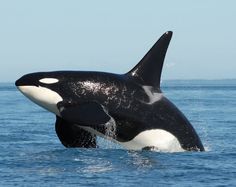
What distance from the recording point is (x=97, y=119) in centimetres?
1720

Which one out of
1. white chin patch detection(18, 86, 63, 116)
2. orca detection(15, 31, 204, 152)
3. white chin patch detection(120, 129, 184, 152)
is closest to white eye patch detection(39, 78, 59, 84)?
orca detection(15, 31, 204, 152)

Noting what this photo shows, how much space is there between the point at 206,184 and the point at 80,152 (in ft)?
15.1

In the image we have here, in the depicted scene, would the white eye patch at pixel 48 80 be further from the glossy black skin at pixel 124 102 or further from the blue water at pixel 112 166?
the blue water at pixel 112 166

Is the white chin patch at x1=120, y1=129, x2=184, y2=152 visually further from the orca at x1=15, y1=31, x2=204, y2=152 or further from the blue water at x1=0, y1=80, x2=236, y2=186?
the blue water at x1=0, y1=80, x2=236, y2=186

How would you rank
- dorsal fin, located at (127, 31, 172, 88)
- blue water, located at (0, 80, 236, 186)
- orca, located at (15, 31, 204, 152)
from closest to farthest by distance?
blue water, located at (0, 80, 236, 186) → orca, located at (15, 31, 204, 152) → dorsal fin, located at (127, 31, 172, 88)

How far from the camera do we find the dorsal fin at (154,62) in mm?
18484

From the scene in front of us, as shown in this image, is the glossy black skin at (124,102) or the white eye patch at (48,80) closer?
the glossy black skin at (124,102)

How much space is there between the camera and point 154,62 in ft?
61.1

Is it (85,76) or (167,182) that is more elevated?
(85,76)

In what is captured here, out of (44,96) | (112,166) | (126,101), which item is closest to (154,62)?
(126,101)

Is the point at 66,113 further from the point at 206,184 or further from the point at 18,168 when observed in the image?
the point at 206,184

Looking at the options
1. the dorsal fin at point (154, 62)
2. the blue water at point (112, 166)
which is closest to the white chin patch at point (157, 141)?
the blue water at point (112, 166)

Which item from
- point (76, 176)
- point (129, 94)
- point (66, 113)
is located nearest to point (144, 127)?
point (129, 94)

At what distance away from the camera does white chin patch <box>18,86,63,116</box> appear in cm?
1803
